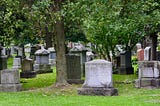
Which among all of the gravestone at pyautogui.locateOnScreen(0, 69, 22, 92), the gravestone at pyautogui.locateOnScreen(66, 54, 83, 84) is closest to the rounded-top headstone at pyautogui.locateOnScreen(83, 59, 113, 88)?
the gravestone at pyautogui.locateOnScreen(0, 69, 22, 92)

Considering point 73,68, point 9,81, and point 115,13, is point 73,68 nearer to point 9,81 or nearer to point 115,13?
point 9,81

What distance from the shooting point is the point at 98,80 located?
46.9 ft

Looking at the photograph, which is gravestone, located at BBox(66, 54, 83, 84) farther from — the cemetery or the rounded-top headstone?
the rounded-top headstone

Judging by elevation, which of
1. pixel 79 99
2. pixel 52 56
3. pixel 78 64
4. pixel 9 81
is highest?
pixel 52 56

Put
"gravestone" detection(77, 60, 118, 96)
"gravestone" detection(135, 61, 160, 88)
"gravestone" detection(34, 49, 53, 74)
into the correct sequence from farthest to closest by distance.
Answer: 1. "gravestone" detection(34, 49, 53, 74)
2. "gravestone" detection(135, 61, 160, 88)
3. "gravestone" detection(77, 60, 118, 96)

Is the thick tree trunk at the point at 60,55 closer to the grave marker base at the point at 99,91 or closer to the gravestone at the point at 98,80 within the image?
the gravestone at the point at 98,80

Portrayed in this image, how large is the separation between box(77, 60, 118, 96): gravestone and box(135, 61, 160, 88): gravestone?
2535 mm

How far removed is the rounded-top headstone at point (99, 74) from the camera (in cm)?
1426

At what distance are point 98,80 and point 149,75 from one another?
10.2 ft

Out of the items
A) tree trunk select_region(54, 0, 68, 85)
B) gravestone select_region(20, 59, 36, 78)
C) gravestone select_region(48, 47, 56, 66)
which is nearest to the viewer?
tree trunk select_region(54, 0, 68, 85)

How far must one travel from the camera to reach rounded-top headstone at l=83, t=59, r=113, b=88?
1426 centimetres

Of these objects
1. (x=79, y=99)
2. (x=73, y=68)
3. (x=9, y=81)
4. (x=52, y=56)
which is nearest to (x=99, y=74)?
(x=79, y=99)

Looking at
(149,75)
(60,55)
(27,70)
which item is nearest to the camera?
(149,75)

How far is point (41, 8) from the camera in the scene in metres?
14.9
